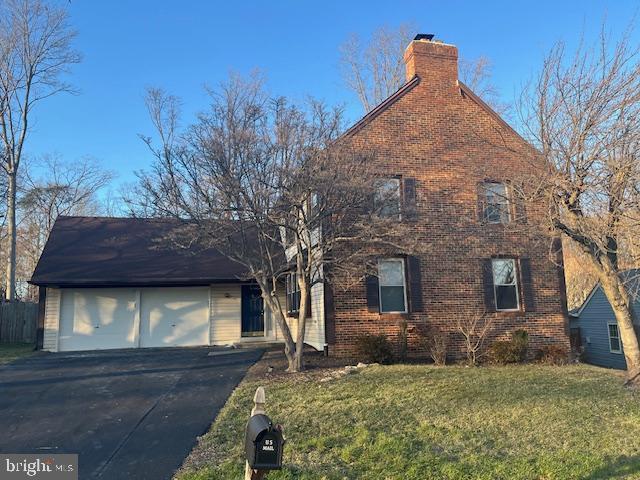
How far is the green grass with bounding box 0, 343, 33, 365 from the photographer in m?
13.3

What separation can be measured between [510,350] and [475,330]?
1.09 metres

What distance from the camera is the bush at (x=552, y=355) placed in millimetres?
12625

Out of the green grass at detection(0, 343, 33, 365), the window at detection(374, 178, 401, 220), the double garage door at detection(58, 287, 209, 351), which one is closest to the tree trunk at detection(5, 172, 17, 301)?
the green grass at detection(0, 343, 33, 365)

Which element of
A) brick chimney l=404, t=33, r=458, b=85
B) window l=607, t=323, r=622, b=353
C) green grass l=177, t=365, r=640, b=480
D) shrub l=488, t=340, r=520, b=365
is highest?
brick chimney l=404, t=33, r=458, b=85

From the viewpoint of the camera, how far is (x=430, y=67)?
1445 centimetres

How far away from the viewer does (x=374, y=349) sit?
1188 centimetres

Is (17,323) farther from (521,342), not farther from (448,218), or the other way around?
(521,342)

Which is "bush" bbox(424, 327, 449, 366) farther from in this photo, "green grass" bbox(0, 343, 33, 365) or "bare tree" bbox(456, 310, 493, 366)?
"green grass" bbox(0, 343, 33, 365)

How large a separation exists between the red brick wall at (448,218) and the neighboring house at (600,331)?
13451 millimetres

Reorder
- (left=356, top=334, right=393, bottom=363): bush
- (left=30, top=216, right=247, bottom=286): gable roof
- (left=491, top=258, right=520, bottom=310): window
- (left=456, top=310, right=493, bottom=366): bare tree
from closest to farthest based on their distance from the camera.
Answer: (left=356, top=334, right=393, bottom=363): bush
(left=456, top=310, right=493, bottom=366): bare tree
(left=491, top=258, right=520, bottom=310): window
(left=30, top=216, right=247, bottom=286): gable roof

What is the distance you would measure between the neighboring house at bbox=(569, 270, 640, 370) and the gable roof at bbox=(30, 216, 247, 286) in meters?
19.2

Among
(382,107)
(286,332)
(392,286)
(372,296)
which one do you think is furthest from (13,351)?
(382,107)

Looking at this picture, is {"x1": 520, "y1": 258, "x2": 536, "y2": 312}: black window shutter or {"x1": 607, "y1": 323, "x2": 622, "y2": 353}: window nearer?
{"x1": 520, "y1": 258, "x2": 536, "y2": 312}: black window shutter

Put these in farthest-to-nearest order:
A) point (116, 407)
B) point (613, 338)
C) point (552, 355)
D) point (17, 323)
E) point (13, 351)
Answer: point (613, 338) < point (17, 323) < point (13, 351) < point (552, 355) < point (116, 407)
